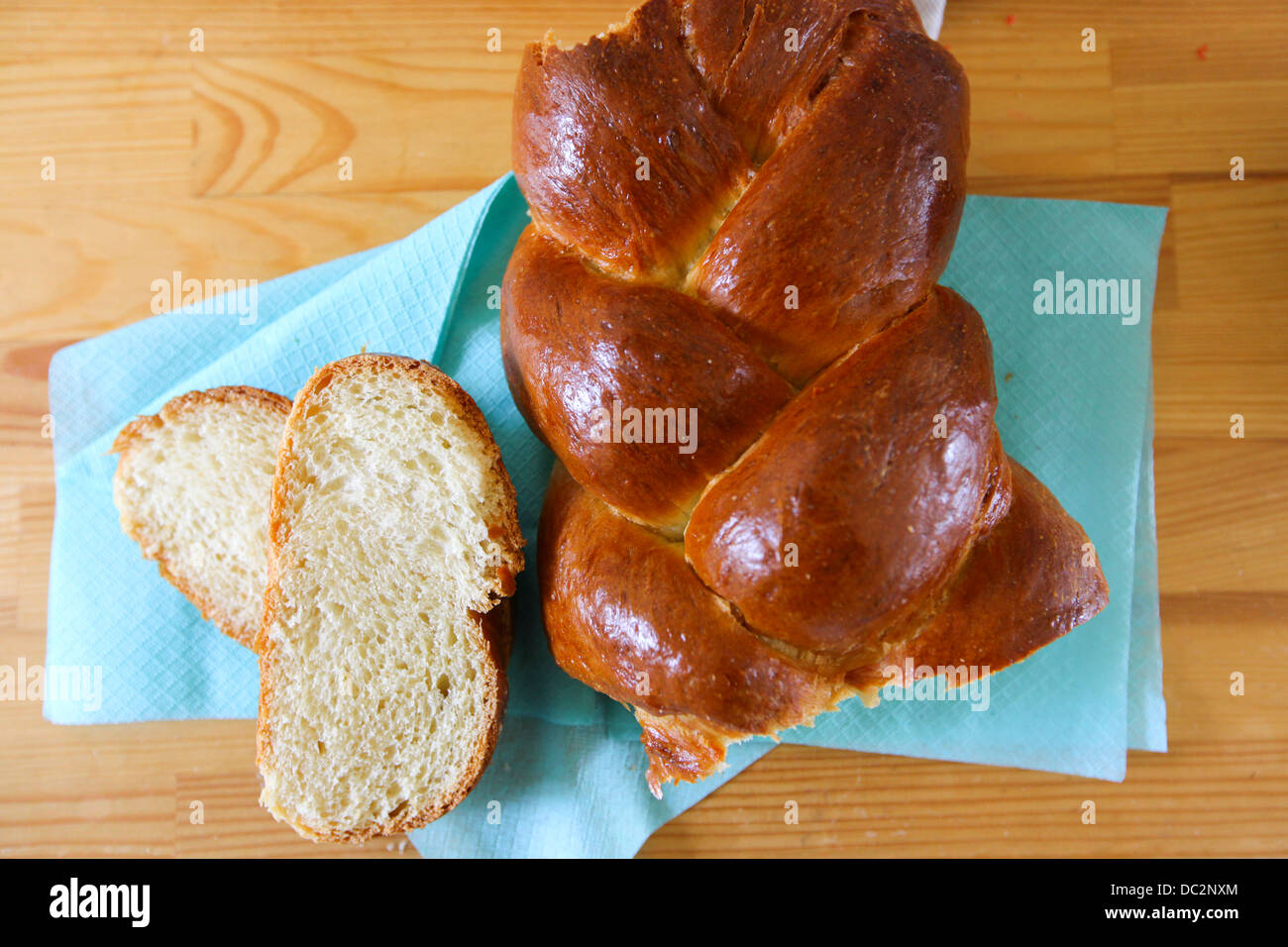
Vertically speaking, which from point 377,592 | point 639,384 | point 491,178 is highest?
point 491,178

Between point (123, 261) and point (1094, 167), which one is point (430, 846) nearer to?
point (123, 261)

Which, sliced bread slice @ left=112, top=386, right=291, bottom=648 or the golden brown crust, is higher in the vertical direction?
the golden brown crust

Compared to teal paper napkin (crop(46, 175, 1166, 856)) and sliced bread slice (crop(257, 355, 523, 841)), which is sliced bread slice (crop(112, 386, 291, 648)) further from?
sliced bread slice (crop(257, 355, 523, 841))

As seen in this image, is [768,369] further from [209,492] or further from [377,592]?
[209,492]

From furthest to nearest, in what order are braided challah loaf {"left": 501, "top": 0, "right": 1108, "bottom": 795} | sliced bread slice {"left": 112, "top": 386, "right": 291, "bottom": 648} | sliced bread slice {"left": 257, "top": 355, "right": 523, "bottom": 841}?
sliced bread slice {"left": 112, "top": 386, "right": 291, "bottom": 648} → sliced bread slice {"left": 257, "top": 355, "right": 523, "bottom": 841} → braided challah loaf {"left": 501, "top": 0, "right": 1108, "bottom": 795}

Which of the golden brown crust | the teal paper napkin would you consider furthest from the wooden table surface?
the golden brown crust

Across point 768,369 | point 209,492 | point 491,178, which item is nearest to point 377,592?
point 209,492
